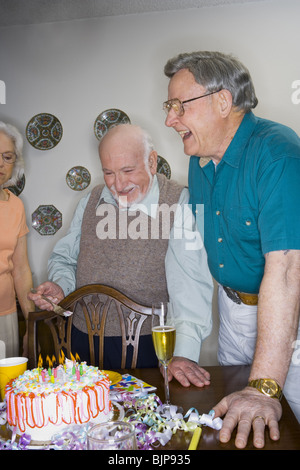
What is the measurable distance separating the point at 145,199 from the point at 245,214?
699mm

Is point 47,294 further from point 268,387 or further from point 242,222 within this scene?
point 268,387

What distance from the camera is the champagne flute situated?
0.95 metres

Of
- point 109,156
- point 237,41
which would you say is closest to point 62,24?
point 237,41

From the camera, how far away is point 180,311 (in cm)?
150

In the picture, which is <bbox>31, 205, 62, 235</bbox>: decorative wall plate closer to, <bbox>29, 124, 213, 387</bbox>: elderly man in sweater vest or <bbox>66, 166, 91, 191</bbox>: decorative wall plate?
<bbox>66, 166, 91, 191</bbox>: decorative wall plate

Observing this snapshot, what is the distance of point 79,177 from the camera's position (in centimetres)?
280

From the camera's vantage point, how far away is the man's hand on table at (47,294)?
1519 millimetres

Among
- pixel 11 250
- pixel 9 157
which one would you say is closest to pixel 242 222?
pixel 11 250

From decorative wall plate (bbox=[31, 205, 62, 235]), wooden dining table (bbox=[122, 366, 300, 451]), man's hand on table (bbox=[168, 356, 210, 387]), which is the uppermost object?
decorative wall plate (bbox=[31, 205, 62, 235])

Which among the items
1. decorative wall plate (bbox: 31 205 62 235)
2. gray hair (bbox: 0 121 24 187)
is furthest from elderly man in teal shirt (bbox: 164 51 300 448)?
decorative wall plate (bbox: 31 205 62 235)

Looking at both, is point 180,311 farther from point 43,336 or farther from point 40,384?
point 43,336

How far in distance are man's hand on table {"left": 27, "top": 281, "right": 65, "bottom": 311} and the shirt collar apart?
454 millimetres
